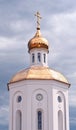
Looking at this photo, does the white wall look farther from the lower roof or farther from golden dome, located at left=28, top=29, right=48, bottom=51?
golden dome, located at left=28, top=29, right=48, bottom=51

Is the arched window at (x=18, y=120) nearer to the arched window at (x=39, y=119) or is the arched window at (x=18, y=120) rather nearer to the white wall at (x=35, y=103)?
the white wall at (x=35, y=103)

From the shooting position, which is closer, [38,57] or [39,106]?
[39,106]

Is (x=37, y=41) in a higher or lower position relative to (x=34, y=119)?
higher

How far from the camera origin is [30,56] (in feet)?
138

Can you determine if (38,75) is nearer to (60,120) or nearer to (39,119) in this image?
(39,119)

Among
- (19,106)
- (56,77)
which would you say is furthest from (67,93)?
(19,106)

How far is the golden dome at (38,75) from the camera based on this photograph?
39000 mm

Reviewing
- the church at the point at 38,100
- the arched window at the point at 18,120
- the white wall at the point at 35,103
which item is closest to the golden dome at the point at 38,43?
the church at the point at 38,100

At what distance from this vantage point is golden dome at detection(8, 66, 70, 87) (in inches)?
1535

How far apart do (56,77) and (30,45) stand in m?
4.38

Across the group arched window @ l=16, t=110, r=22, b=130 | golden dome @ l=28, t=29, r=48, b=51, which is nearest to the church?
arched window @ l=16, t=110, r=22, b=130

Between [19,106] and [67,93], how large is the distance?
176 inches

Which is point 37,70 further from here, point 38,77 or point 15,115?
point 15,115

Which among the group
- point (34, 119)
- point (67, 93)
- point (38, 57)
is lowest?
point (34, 119)
